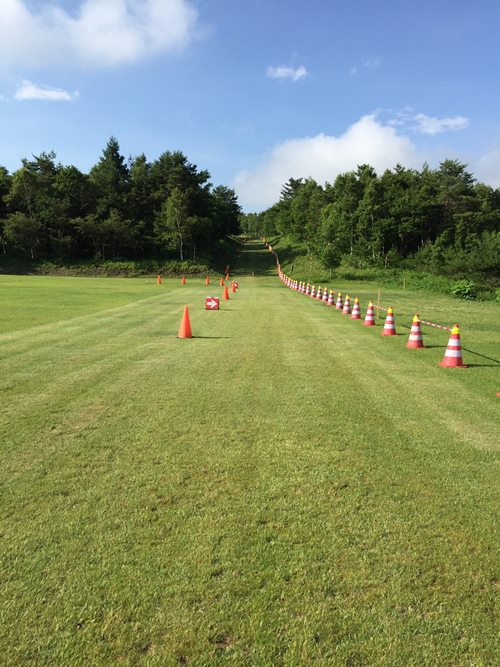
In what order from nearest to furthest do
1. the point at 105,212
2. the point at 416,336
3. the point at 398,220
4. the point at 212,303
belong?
the point at 416,336
the point at 212,303
the point at 398,220
the point at 105,212

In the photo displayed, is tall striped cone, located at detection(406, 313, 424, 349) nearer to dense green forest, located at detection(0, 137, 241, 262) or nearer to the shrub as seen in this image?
the shrub

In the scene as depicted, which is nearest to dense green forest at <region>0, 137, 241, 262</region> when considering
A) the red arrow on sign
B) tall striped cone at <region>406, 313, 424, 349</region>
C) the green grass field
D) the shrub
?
the shrub

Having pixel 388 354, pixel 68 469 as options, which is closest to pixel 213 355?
pixel 388 354

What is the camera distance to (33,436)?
196 inches

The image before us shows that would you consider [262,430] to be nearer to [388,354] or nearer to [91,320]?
[388,354]

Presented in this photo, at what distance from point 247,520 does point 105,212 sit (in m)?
70.6

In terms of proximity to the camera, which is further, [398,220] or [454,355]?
[398,220]

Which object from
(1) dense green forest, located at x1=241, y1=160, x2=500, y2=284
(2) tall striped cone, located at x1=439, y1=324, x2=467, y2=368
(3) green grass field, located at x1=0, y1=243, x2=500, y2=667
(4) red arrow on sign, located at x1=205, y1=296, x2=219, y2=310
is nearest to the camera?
(3) green grass field, located at x1=0, y1=243, x2=500, y2=667

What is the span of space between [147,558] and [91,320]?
1338cm

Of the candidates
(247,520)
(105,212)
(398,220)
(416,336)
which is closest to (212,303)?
(416,336)

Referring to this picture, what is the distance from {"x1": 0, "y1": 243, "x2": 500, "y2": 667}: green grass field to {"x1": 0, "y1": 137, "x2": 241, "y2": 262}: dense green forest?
191 feet

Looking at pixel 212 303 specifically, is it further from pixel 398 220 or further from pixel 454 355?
pixel 398 220

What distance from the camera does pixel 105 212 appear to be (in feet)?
223

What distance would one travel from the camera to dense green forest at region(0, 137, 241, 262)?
63.3 m
